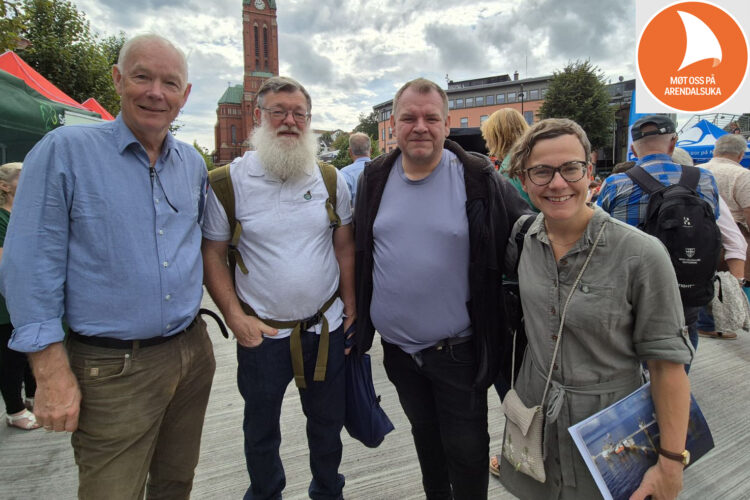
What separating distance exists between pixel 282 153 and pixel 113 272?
2.92ft

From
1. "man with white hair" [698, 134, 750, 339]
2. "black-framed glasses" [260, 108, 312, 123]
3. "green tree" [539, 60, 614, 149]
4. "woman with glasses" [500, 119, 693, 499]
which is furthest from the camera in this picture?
"green tree" [539, 60, 614, 149]

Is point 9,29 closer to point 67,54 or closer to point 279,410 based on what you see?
point 279,410

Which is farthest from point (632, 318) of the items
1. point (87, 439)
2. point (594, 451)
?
point (87, 439)

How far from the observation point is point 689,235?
6.89 ft

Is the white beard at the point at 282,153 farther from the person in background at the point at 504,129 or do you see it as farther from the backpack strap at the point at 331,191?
the person in background at the point at 504,129

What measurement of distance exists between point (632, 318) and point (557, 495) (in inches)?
26.6

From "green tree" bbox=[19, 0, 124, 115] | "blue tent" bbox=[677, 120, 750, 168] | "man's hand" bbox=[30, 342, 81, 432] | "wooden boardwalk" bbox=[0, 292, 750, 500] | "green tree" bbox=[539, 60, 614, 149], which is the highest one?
"green tree" bbox=[539, 60, 614, 149]

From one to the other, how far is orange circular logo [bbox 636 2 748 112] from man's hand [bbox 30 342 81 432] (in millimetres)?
6539

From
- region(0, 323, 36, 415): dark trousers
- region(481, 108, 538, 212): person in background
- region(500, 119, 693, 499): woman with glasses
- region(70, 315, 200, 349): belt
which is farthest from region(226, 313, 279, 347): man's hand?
region(0, 323, 36, 415): dark trousers

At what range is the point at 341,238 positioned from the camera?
82.4 inches

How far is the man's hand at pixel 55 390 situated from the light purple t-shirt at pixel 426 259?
4.02 feet

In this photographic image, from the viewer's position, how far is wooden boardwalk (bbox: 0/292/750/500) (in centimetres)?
226

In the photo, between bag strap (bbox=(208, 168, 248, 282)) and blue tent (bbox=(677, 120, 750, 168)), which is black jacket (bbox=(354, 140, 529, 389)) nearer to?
bag strap (bbox=(208, 168, 248, 282))

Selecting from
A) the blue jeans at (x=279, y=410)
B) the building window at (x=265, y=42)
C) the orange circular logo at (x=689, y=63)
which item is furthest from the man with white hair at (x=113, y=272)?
the building window at (x=265, y=42)
